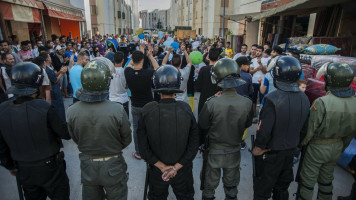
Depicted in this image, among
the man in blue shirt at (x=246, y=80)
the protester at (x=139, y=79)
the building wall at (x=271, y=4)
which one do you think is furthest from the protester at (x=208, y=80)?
the building wall at (x=271, y=4)

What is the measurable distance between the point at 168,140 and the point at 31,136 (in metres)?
1.39

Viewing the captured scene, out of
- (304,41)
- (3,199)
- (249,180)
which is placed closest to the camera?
(3,199)

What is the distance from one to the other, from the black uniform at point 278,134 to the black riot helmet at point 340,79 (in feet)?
A: 1.31

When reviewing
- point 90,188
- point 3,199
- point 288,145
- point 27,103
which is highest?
point 27,103

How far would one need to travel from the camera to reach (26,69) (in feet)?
7.30

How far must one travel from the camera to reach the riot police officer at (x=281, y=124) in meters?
2.33

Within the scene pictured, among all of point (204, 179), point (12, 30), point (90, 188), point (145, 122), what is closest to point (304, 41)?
point (204, 179)

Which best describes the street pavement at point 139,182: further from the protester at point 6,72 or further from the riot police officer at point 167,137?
the protester at point 6,72

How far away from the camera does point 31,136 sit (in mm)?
2111

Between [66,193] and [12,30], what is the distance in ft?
38.4

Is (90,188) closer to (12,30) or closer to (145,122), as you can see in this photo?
(145,122)

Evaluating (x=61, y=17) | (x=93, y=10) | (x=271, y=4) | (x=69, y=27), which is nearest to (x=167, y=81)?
(x=61, y=17)

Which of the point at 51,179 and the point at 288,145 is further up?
the point at 288,145

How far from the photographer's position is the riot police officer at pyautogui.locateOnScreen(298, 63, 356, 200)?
239cm
